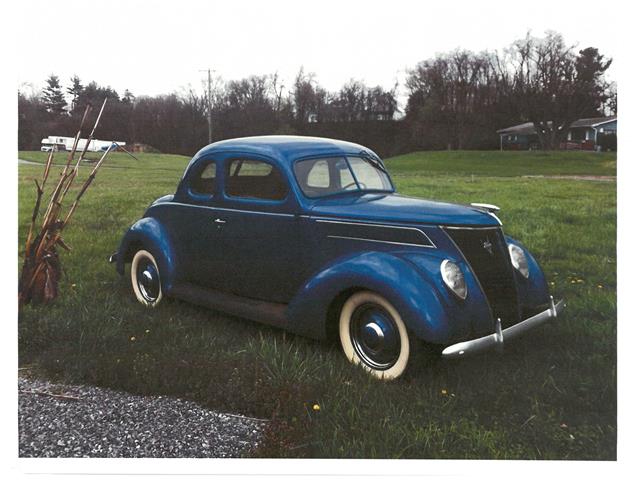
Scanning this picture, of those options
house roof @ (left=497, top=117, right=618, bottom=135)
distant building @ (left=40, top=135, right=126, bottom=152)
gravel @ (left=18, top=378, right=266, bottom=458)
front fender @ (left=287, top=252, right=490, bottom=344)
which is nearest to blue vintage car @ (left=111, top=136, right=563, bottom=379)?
front fender @ (left=287, top=252, right=490, bottom=344)

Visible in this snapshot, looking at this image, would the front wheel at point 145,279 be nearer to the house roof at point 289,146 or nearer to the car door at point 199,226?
the car door at point 199,226

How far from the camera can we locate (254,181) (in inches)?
132

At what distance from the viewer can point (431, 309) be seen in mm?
2537

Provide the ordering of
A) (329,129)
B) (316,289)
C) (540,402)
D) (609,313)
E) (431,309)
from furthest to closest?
(329,129), (609,313), (316,289), (540,402), (431,309)

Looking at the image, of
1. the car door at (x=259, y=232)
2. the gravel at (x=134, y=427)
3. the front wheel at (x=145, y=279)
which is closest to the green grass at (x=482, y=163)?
the car door at (x=259, y=232)

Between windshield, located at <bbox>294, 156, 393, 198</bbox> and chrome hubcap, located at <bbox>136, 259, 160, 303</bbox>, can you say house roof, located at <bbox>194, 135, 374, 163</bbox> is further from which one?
chrome hubcap, located at <bbox>136, 259, 160, 303</bbox>

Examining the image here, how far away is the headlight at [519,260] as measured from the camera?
3.07 metres

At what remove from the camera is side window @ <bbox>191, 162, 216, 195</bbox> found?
Result: 3560mm

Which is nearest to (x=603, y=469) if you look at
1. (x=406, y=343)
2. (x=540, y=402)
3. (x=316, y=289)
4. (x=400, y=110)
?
(x=540, y=402)

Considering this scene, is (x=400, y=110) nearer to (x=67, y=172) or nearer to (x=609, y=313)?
(x=609, y=313)

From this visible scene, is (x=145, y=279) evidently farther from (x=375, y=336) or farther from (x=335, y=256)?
(x=375, y=336)

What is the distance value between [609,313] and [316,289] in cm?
176

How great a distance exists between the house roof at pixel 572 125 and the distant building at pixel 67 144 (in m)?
2.56

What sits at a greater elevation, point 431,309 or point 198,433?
point 431,309
